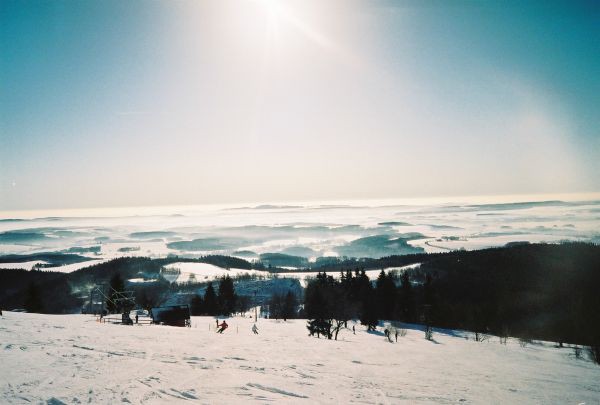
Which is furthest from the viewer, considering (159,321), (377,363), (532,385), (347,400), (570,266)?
(570,266)

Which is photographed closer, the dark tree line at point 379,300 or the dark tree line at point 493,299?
the dark tree line at point 493,299

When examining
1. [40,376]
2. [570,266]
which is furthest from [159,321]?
[570,266]

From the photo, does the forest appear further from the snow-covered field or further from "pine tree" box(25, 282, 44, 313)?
the snow-covered field

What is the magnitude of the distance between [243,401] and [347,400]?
4.13m

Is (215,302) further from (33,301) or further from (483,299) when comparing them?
(483,299)

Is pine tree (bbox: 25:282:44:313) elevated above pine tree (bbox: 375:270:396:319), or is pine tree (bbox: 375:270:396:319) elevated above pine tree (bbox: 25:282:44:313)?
pine tree (bbox: 25:282:44:313)

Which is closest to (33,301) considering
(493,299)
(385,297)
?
(385,297)

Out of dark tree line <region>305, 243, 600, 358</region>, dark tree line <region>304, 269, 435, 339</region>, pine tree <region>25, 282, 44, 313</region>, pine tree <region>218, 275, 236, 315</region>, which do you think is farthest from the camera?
pine tree <region>218, 275, 236, 315</region>

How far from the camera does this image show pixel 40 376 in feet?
38.2

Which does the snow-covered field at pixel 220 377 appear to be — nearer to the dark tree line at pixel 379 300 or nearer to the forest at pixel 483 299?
the forest at pixel 483 299

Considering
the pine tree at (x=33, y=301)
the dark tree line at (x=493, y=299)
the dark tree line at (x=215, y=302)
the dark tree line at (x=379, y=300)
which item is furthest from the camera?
the dark tree line at (x=215, y=302)

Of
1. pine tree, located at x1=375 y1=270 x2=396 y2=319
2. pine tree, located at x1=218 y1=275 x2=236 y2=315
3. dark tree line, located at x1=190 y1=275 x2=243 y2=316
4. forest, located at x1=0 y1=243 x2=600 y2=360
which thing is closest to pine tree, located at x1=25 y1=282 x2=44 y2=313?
forest, located at x1=0 y1=243 x2=600 y2=360

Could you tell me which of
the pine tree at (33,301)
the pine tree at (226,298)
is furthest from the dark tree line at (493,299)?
the pine tree at (33,301)

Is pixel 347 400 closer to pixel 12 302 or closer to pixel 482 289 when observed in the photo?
pixel 482 289
